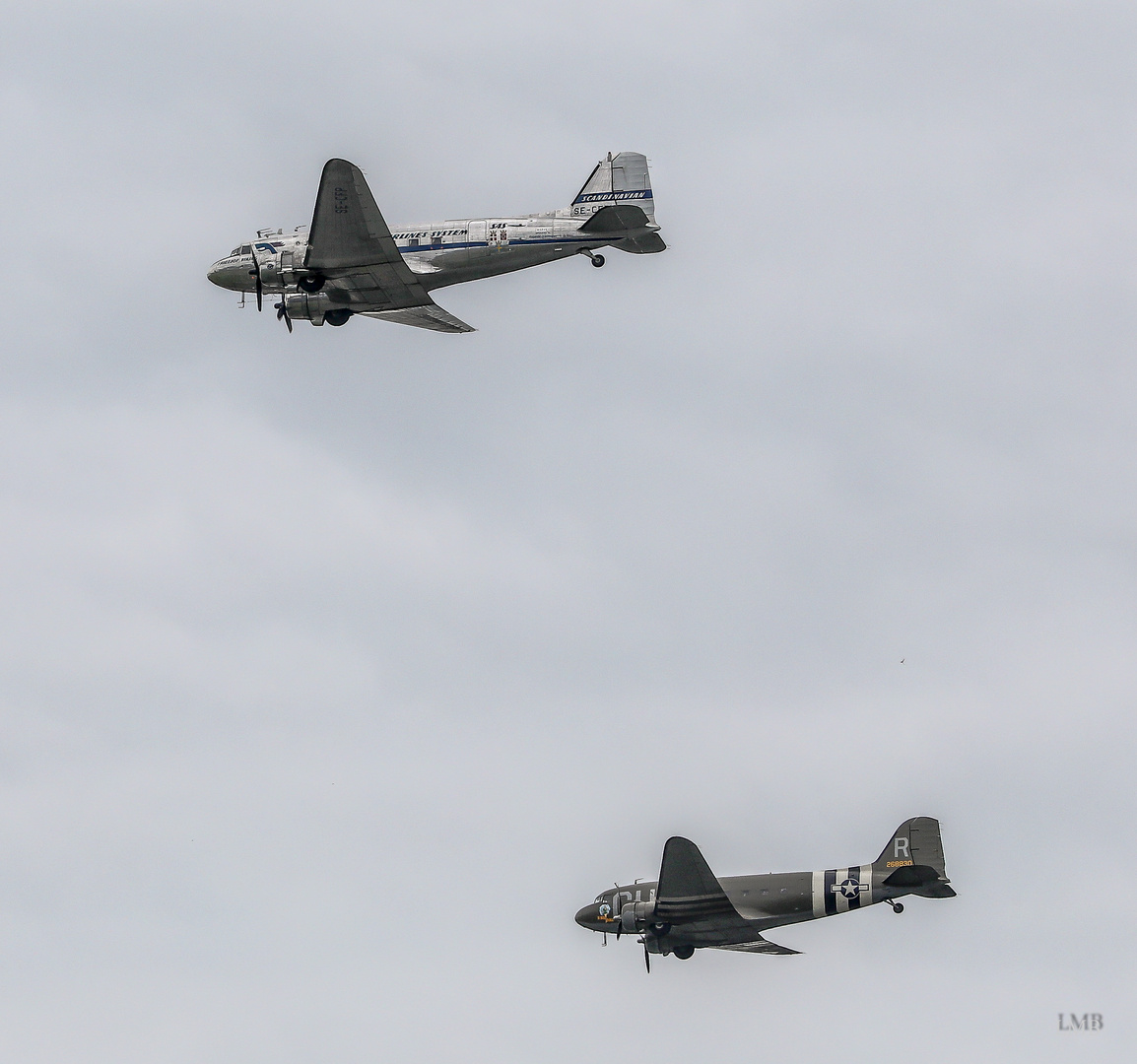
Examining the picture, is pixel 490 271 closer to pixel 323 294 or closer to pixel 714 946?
pixel 323 294

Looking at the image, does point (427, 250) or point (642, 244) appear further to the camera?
point (427, 250)

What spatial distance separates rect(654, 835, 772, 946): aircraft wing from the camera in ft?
246

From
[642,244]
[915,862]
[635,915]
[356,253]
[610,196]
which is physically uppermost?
[610,196]

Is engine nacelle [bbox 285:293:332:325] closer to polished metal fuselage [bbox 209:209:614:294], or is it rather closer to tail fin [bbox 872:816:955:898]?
polished metal fuselage [bbox 209:209:614:294]

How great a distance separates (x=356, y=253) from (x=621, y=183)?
12727mm

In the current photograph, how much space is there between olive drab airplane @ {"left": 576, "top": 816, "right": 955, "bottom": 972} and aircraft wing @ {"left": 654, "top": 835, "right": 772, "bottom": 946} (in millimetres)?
40

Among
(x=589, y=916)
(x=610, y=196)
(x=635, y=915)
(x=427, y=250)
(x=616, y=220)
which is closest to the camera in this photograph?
(x=616, y=220)

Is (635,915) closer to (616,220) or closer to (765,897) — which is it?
(765,897)

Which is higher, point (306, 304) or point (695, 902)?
point (306, 304)

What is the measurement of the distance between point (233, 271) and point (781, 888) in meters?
36.2

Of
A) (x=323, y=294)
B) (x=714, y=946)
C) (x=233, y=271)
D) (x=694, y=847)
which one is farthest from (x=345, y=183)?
(x=714, y=946)

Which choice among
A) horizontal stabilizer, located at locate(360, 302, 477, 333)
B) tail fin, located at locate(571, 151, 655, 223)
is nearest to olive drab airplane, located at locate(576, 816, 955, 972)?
horizontal stabilizer, located at locate(360, 302, 477, 333)

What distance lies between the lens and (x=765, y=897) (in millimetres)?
78750

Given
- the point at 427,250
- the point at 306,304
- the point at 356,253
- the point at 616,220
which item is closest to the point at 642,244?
the point at 616,220
